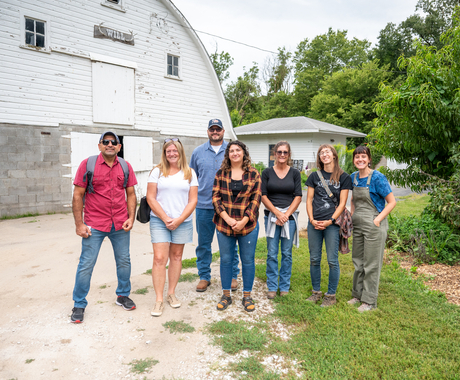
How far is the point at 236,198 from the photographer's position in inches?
147

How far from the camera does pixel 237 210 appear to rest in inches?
146

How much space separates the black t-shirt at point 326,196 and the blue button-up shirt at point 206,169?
4.31ft

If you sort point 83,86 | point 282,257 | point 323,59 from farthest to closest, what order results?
point 323,59
point 83,86
point 282,257

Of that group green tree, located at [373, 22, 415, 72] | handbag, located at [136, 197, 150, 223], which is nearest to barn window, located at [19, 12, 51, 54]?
handbag, located at [136, 197, 150, 223]

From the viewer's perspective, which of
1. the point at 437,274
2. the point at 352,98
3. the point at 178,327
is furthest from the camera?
the point at 352,98

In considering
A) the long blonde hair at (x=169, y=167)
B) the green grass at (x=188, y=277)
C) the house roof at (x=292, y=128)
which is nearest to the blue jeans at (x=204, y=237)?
the green grass at (x=188, y=277)

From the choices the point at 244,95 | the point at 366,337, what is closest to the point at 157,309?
the point at 366,337

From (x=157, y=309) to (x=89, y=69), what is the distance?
357 inches

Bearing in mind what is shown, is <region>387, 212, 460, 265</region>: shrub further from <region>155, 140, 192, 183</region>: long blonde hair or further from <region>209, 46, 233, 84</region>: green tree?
<region>209, 46, 233, 84</region>: green tree

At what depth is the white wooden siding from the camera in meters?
8.98

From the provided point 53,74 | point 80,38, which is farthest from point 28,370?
point 80,38

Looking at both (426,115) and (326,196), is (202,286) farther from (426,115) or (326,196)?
(426,115)

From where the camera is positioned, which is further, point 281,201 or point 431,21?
point 431,21

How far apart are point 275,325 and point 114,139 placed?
105 inches
